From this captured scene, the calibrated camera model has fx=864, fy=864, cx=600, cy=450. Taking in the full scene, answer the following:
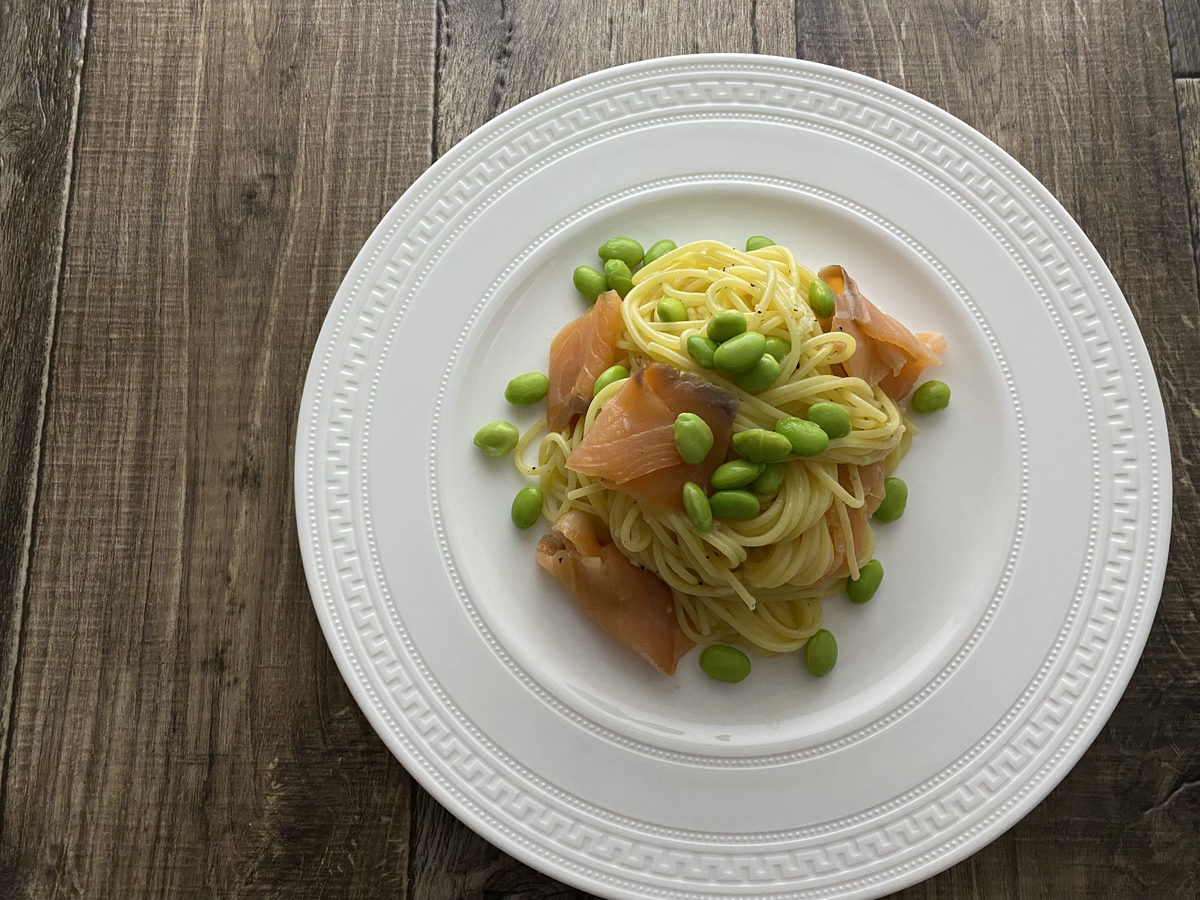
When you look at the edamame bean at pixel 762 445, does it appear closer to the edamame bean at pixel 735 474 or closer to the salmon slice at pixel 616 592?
the edamame bean at pixel 735 474

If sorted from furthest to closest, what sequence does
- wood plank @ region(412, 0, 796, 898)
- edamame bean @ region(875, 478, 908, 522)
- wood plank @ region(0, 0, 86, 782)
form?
wood plank @ region(412, 0, 796, 898) → wood plank @ region(0, 0, 86, 782) → edamame bean @ region(875, 478, 908, 522)

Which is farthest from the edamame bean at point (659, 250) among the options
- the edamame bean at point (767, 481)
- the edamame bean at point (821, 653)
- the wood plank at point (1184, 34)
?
the wood plank at point (1184, 34)

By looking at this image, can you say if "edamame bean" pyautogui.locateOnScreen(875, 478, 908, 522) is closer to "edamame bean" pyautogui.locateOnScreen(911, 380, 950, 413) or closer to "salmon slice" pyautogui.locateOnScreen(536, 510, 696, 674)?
"edamame bean" pyautogui.locateOnScreen(911, 380, 950, 413)

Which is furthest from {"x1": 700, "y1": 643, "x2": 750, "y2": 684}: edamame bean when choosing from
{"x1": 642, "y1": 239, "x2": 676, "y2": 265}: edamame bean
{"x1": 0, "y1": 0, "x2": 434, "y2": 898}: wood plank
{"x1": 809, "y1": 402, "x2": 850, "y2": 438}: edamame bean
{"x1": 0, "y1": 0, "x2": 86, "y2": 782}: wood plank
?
{"x1": 0, "y1": 0, "x2": 86, "y2": 782}: wood plank

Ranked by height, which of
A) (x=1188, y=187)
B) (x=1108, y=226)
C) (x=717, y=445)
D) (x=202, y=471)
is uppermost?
(x=1188, y=187)

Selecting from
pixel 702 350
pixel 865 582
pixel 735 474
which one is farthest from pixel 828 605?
pixel 702 350

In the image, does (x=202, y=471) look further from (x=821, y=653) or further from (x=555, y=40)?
(x=821, y=653)

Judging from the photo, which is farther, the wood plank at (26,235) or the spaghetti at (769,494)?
the wood plank at (26,235)
